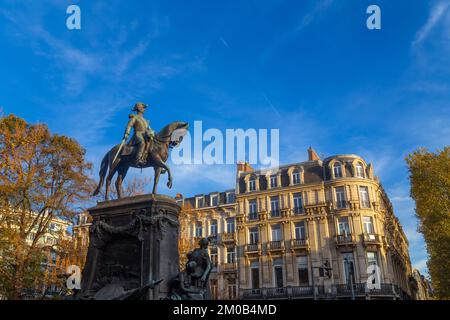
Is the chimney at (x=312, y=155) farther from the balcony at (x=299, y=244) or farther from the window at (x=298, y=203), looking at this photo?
the balcony at (x=299, y=244)

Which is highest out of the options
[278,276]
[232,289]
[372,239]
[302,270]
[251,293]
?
[372,239]

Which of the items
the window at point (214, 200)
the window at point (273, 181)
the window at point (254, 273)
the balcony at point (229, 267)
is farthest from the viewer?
the window at point (214, 200)

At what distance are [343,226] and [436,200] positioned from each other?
13.6 meters

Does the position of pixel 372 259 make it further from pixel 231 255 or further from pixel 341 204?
pixel 231 255

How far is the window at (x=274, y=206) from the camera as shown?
42.9m

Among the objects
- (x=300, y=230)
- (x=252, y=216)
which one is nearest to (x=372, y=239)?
(x=300, y=230)

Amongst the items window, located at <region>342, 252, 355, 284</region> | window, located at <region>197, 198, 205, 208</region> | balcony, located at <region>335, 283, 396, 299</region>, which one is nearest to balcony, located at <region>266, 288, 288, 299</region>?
balcony, located at <region>335, 283, 396, 299</region>

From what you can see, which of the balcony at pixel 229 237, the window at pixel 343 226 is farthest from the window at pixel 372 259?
the balcony at pixel 229 237

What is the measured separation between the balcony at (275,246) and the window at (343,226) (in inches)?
238

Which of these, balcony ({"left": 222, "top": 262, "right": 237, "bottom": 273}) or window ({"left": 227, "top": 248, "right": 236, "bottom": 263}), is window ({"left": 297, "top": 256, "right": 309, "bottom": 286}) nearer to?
balcony ({"left": 222, "top": 262, "right": 237, "bottom": 273})

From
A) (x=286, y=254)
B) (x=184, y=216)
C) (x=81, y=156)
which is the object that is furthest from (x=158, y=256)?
(x=286, y=254)

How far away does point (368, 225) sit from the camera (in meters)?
39.5

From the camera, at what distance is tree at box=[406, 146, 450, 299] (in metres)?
25.6

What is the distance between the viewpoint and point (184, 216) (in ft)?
107
